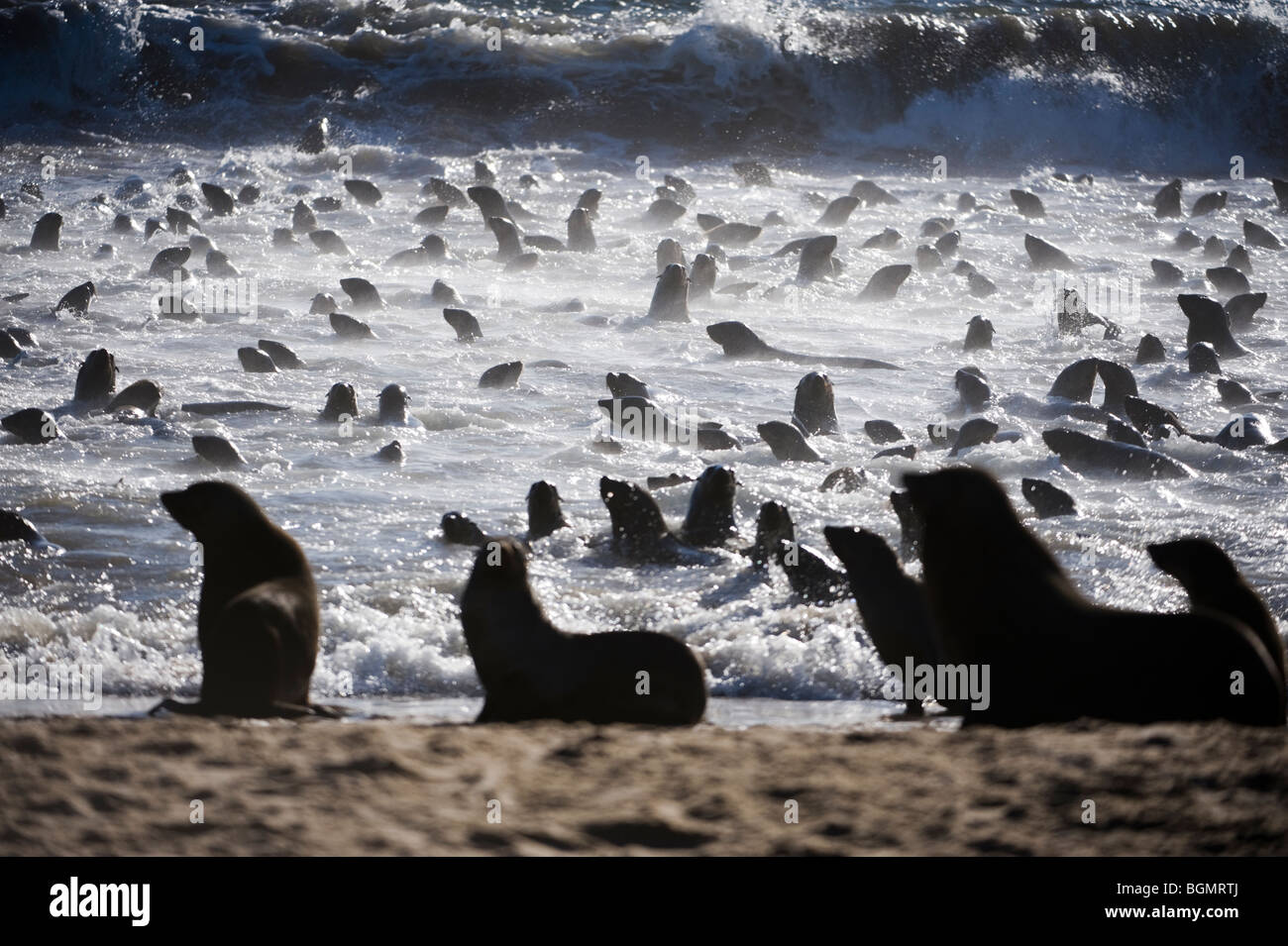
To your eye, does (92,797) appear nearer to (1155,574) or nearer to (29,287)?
(1155,574)

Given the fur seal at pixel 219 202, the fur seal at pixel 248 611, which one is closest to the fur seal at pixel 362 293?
the fur seal at pixel 219 202

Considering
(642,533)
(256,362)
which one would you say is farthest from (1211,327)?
(256,362)

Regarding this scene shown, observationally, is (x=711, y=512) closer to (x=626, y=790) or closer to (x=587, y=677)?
(x=587, y=677)

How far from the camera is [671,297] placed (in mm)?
14008

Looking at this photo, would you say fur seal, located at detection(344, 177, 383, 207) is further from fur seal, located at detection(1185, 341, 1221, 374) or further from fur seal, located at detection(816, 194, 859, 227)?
fur seal, located at detection(1185, 341, 1221, 374)

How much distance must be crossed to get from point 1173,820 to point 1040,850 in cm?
34

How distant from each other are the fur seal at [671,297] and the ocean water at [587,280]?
27 cm

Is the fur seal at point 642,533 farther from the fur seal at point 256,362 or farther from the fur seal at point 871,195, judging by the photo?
the fur seal at point 871,195

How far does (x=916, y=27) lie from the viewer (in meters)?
29.5

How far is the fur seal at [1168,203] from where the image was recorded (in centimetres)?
2059

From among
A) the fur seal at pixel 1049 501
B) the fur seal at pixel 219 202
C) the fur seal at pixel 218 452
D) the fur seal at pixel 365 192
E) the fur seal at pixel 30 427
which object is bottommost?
the fur seal at pixel 1049 501

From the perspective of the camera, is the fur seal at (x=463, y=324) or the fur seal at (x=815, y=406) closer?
the fur seal at (x=815, y=406)

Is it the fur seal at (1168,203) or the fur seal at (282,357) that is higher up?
the fur seal at (1168,203)

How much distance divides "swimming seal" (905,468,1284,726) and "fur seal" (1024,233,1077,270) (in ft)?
41.4
